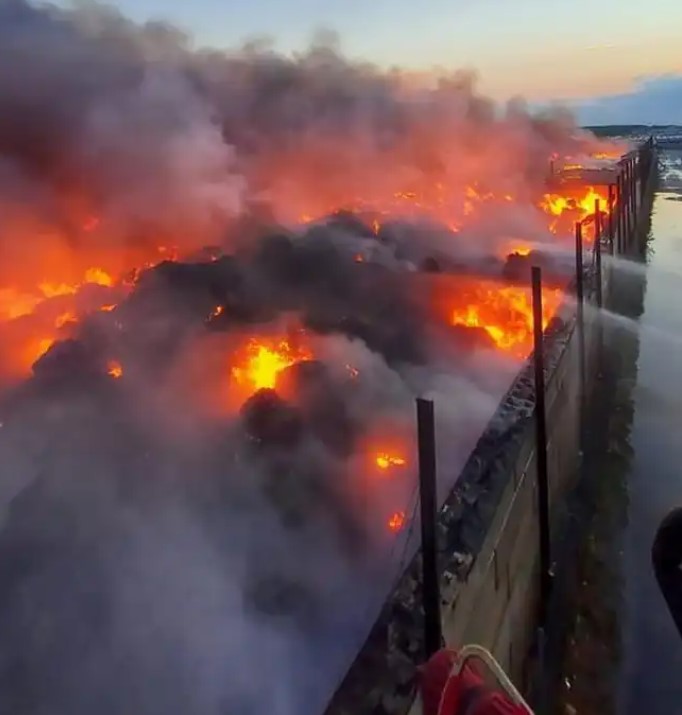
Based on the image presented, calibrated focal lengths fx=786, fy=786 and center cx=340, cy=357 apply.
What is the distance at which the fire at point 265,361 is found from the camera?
14086mm

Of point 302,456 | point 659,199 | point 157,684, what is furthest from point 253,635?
point 659,199

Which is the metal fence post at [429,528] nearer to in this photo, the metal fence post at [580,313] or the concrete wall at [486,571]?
the concrete wall at [486,571]

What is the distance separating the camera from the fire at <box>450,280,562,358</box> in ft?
56.9

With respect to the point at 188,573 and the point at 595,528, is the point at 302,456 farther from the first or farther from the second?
the point at 595,528

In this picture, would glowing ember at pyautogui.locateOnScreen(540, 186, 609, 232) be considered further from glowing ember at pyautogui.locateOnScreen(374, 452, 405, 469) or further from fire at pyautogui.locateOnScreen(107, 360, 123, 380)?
fire at pyautogui.locateOnScreen(107, 360, 123, 380)

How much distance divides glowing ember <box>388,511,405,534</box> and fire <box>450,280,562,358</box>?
6.17 m

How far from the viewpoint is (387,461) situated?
12414 millimetres

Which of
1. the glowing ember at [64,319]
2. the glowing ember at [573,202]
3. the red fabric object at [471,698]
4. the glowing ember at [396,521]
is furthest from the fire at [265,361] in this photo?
the glowing ember at [573,202]

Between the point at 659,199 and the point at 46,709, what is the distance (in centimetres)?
5350

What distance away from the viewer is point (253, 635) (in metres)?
9.61

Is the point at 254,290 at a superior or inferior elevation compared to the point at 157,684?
superior

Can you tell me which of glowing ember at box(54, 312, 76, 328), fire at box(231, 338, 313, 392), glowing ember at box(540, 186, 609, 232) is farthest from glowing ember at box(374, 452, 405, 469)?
glowing ember at box(540, 186, 609, 232)

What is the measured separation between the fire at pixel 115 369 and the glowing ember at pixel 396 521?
17.8 feet

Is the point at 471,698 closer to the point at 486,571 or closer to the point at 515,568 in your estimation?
the point at 486,571
